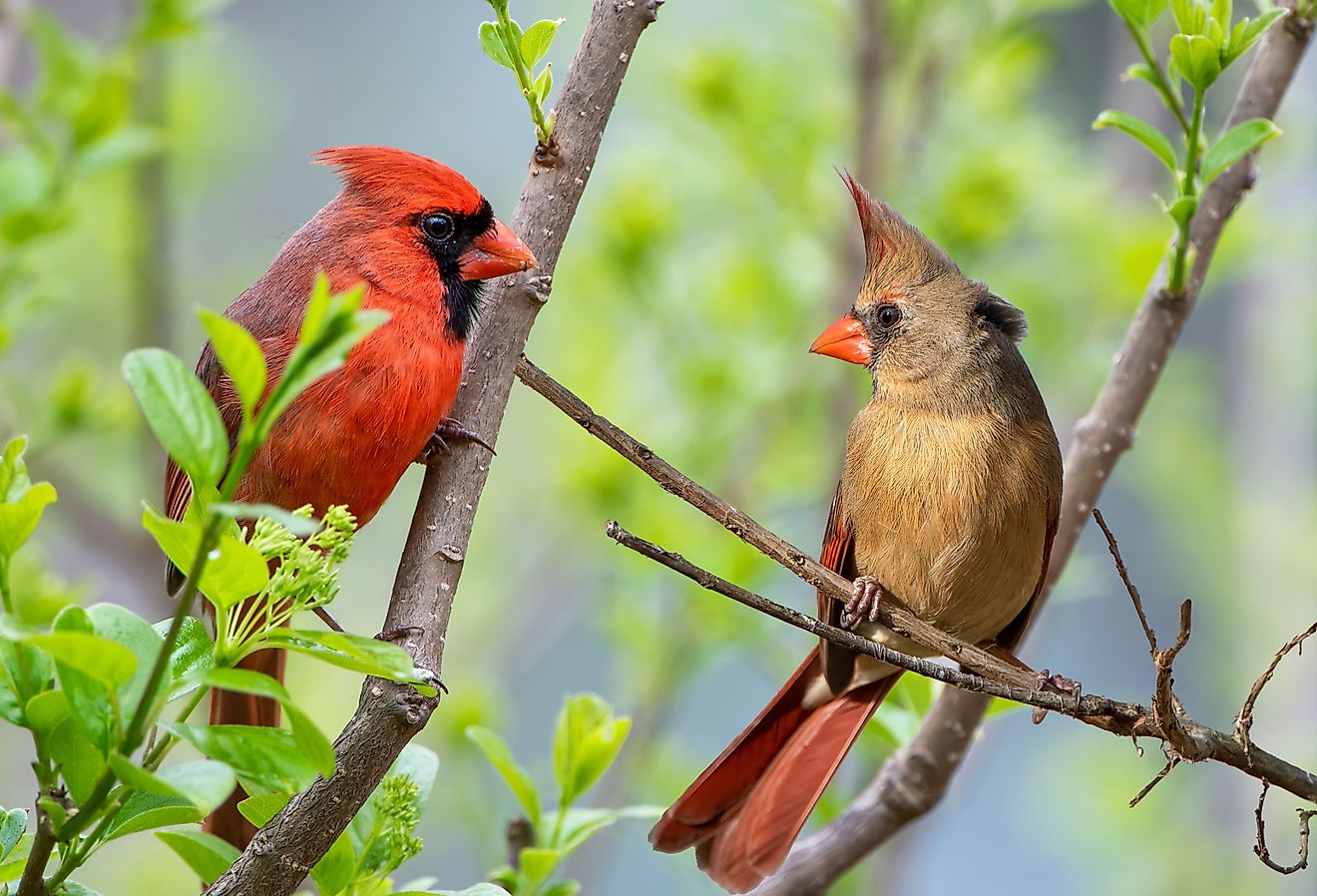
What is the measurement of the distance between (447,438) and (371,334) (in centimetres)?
24

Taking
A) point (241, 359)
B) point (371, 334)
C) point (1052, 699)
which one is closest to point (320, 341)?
point (241, 359)

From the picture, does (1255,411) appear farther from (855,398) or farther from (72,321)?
(72,321)

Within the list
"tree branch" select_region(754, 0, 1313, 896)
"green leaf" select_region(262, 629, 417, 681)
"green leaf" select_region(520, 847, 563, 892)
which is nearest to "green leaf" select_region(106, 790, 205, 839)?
"green leaf" select_region(262, 629, 417, 681)

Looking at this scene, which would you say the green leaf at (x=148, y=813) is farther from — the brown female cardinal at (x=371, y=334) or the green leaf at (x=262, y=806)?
the brown female cardinal at (x=371, y=334)

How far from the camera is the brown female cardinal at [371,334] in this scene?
1452 millimetres

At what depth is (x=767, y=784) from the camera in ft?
5.30

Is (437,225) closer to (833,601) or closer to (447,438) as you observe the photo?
(447,438)

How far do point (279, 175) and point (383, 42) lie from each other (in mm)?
863

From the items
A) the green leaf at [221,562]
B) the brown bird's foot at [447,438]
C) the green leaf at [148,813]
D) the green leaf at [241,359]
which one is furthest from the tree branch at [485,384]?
the green leaf at [241,359]

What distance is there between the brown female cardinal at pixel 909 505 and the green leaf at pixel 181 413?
914mm

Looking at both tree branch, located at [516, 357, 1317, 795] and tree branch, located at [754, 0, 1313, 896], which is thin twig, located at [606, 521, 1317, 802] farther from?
tree branch, located at [754, 0, 1313, 896]

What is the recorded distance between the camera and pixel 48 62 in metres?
1.90

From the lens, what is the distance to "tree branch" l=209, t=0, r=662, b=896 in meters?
1.02

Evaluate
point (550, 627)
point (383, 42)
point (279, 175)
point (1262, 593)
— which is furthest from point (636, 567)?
point (383, 42)
